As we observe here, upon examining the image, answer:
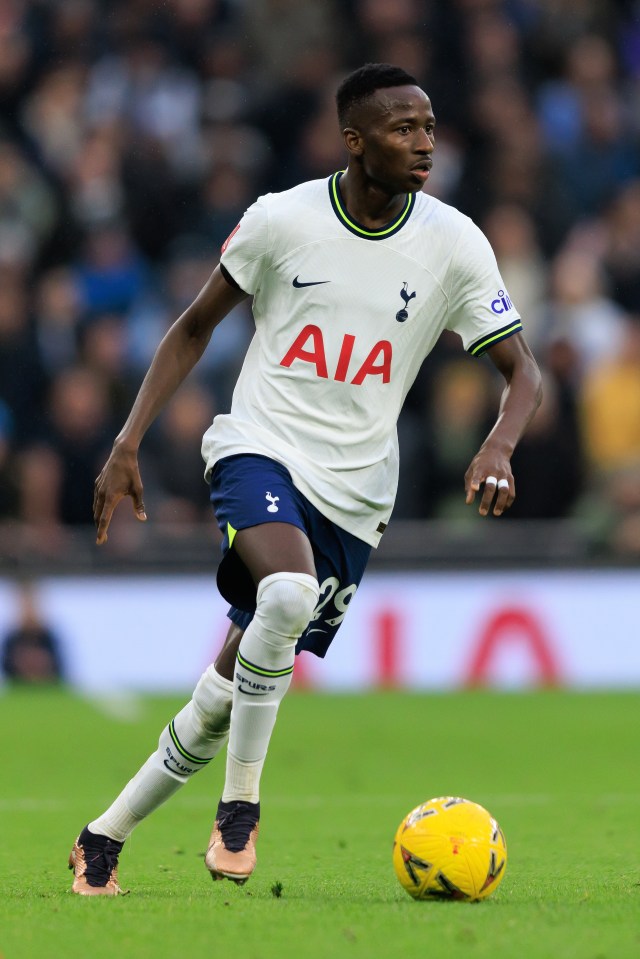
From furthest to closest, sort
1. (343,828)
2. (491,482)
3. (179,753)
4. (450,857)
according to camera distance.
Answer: (343,828), (179,753), (491,482), (450,857)

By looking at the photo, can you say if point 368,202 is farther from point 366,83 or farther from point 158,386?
point 158,386

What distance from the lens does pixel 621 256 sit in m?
14.8

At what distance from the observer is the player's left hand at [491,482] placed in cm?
507

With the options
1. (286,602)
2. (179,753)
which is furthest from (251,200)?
(286,602)

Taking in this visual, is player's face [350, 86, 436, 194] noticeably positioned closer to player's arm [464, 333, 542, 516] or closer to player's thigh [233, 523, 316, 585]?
player's arm [464, 333, 542, 516]

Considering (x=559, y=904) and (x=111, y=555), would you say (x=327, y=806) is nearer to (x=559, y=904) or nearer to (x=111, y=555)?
(x=559, y=904)

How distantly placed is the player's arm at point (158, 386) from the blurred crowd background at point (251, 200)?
7810 millimetres

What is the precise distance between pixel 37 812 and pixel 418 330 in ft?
10.7

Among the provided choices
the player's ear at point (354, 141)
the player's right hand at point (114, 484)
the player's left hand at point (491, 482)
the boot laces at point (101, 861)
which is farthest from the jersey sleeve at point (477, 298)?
the boot laces at point (101, 861)

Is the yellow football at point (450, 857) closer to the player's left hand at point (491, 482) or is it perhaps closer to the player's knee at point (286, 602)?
the player's knee at point (286, 602)

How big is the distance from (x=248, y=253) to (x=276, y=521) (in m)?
0.88

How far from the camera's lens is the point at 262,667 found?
16.9ft

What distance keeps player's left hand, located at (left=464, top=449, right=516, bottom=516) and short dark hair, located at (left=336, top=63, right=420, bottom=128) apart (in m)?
1.22

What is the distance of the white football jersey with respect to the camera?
5500 millimetres
